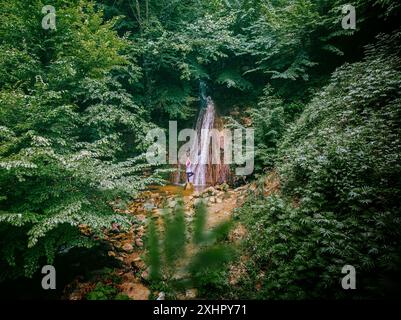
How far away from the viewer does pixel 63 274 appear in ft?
19.0

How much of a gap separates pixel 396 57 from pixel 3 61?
11.0 meters

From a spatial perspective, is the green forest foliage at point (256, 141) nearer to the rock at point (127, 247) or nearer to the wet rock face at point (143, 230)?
the wet rock face at point (143, 230)

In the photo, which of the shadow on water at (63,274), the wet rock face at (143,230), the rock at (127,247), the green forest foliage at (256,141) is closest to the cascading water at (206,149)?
the wet rock face at (143,230)

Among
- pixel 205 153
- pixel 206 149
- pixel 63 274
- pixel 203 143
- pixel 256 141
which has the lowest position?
pixel 63 274

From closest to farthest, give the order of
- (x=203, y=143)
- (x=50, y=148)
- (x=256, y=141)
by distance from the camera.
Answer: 1. (x=50, y=148)
2. (x=256, y=141)
3. (x=203, y=143)

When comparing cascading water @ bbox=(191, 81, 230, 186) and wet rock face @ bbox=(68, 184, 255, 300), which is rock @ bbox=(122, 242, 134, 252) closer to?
wet rock face @ bbox=(68, 184, 255, 300)

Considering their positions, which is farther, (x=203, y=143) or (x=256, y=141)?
(x=203, y=143)

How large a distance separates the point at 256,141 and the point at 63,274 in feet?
23.7

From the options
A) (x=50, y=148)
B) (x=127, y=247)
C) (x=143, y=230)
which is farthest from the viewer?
(x=143, y=230)

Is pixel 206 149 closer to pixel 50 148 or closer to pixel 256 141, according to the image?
pixel 256 141

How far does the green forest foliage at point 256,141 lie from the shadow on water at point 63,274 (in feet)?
1.44

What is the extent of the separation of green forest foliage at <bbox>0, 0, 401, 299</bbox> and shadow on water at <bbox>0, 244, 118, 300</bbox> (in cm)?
44

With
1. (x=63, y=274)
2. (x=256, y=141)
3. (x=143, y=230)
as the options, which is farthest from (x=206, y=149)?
(x=63, y=274)

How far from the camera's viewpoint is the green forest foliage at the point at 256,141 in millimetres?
4281
